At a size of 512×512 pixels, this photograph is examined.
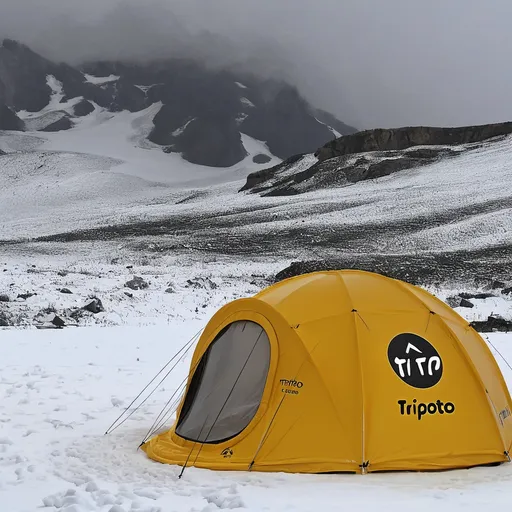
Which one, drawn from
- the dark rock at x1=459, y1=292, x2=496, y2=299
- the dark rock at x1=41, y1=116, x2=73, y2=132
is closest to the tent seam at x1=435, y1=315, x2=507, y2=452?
the dark rock at x1=459, y1=292, x2=496, y2=299

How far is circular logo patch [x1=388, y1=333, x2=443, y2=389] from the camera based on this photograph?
627 cm

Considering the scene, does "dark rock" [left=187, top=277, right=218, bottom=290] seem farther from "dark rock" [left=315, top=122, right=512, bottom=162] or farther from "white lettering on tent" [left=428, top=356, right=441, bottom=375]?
"dark rock" [left=315, top=122, right=512, bottom=162]

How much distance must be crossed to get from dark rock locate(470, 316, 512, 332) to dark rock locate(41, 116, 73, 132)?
186143 mm

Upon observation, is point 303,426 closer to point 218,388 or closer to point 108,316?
point 218,388

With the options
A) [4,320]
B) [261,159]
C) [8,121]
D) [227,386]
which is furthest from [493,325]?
[8,121]

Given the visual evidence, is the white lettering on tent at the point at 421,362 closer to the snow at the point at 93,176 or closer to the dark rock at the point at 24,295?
the dark rock at the point at 24,295

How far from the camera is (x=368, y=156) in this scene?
88.1 meters

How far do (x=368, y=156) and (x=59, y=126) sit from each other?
5093 inches

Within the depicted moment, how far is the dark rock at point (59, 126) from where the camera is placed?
187m

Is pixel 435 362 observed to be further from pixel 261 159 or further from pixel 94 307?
pixel 261 159

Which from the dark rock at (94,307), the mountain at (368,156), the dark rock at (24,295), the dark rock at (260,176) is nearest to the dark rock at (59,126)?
the mountain at (368,156)

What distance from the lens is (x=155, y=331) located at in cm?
1523

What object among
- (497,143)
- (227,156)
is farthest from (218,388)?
Answer: (227,156)

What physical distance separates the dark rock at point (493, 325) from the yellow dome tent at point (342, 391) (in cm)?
971
